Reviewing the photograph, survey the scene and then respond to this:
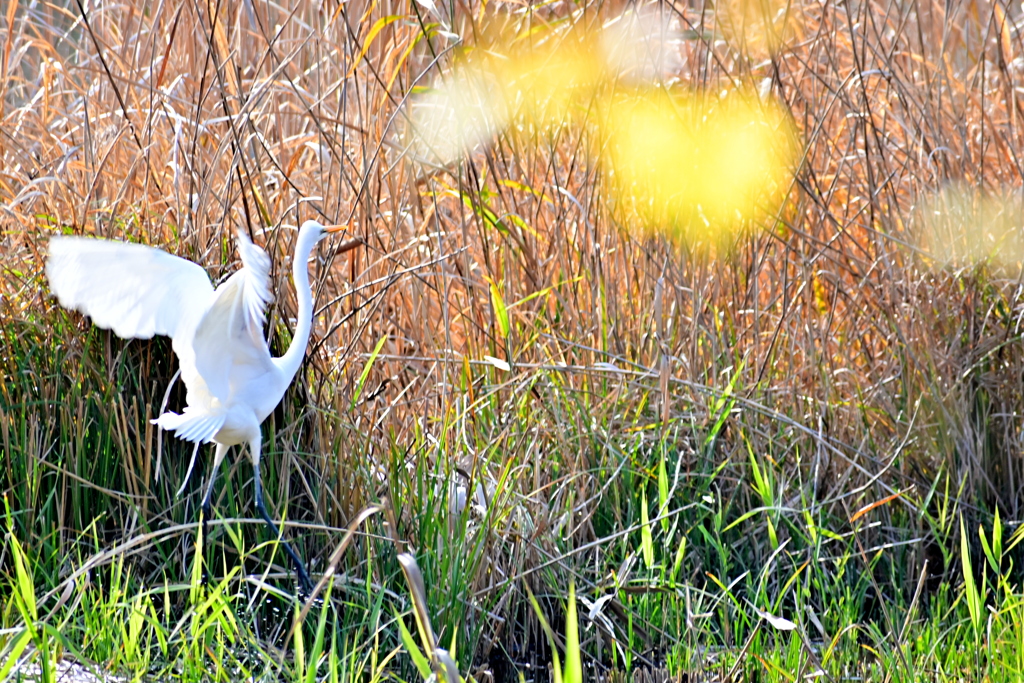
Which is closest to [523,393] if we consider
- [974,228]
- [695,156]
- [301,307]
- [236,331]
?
[301,307]

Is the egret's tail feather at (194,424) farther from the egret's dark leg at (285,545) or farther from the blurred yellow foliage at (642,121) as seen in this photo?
the blurred yellow foliage at (642,121)

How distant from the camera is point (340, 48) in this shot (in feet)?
9.79

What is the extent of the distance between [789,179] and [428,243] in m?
1.04

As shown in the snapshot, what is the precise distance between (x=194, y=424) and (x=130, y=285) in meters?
0.28

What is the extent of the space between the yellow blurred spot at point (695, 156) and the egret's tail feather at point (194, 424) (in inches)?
52.7

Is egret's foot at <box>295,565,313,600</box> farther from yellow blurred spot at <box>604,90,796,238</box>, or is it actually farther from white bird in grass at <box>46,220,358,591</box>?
yellow blurred spot at <box>604,90,796,238</box>

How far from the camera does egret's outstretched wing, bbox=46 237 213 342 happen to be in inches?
Result: 75.0

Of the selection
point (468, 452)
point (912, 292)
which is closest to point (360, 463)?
point (468, 452)

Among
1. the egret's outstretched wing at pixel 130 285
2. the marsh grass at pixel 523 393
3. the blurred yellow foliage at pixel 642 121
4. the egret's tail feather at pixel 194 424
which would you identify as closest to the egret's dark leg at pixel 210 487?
the marsh grass at pixel 523 393

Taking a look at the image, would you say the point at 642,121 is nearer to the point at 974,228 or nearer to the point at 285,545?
the point at 974,228

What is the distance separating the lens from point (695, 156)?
2.97 m

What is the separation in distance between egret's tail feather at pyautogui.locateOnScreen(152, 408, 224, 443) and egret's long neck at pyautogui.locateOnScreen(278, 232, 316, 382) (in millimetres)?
167

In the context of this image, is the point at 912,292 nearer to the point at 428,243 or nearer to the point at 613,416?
the point at 613,416

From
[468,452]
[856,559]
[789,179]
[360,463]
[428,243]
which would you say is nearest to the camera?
[360,463]
